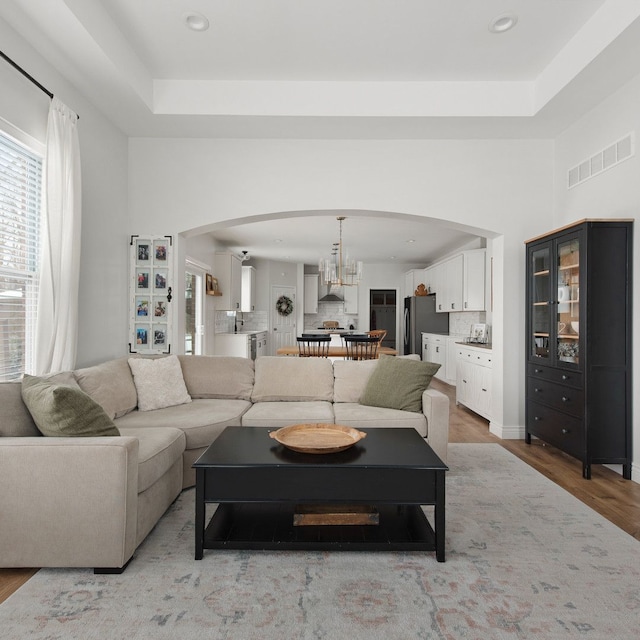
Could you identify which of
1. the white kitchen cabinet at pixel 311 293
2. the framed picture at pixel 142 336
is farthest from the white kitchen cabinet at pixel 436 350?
the framed picture at pixel 142 336

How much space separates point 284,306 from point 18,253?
26.7ft

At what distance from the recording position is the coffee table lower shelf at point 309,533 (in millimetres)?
2086

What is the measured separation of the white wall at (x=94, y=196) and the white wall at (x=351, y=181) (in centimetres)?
Answer: 33

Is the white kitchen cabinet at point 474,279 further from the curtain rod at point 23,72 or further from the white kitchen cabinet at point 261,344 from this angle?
the curtain rod at point 23,72

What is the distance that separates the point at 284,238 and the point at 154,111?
447 centimetres

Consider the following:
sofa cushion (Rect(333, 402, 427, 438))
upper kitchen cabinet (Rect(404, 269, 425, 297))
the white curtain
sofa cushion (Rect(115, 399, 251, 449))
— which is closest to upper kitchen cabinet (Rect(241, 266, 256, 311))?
upper kitchen cabinet (Rect(404, 269, 425, 297))

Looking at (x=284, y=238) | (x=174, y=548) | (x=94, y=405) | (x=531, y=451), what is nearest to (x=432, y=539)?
(x=174, y=548)

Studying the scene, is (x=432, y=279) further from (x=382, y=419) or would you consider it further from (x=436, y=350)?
(x=382, y=419)

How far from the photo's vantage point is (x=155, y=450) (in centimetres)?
235

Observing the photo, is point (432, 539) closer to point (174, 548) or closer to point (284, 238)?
point (174, 548)

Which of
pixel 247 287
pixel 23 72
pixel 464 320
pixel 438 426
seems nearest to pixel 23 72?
pixel 23 72

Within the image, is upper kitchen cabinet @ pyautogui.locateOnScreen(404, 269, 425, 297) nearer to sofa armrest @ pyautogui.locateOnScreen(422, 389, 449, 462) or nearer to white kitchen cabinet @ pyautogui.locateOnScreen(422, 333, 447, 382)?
white kitchen cabinet @ pyautogui.locateOnScreen(422, 333, 447, 382)

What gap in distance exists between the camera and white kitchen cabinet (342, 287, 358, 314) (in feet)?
36.7

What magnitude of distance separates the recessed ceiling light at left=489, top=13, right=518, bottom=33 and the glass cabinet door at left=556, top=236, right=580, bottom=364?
60.3 inches
